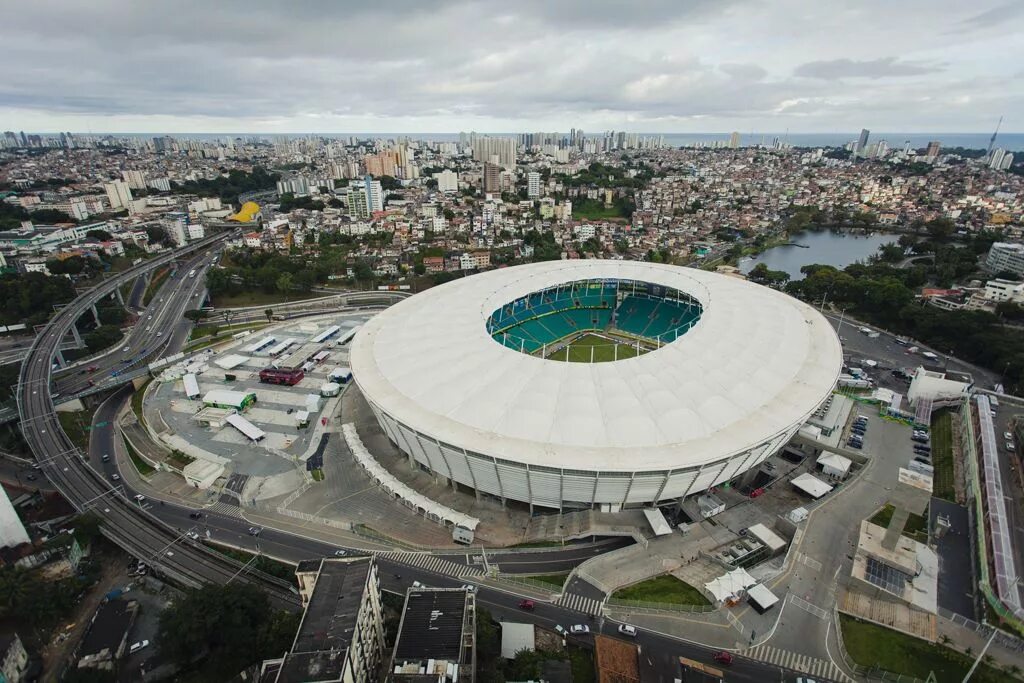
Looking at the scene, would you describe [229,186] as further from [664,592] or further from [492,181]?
[664,592]

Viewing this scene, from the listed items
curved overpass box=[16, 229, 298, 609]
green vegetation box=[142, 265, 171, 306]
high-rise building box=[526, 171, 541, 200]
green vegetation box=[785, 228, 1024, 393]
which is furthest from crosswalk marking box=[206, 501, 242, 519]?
high-rise building box=[526, 171, 541, 200]

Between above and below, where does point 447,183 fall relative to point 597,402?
above

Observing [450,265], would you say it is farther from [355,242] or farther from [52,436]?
[52,436]

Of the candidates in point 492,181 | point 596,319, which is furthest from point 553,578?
point 492,181

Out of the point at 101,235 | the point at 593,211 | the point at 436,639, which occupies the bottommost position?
the point at 436,639

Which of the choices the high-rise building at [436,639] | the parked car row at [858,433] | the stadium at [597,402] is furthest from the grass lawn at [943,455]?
the high-rise building at [436,639]

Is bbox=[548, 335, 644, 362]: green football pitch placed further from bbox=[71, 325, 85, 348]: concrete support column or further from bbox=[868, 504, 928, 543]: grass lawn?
bbox=[71, 325, 85, 348]: concrete support column
